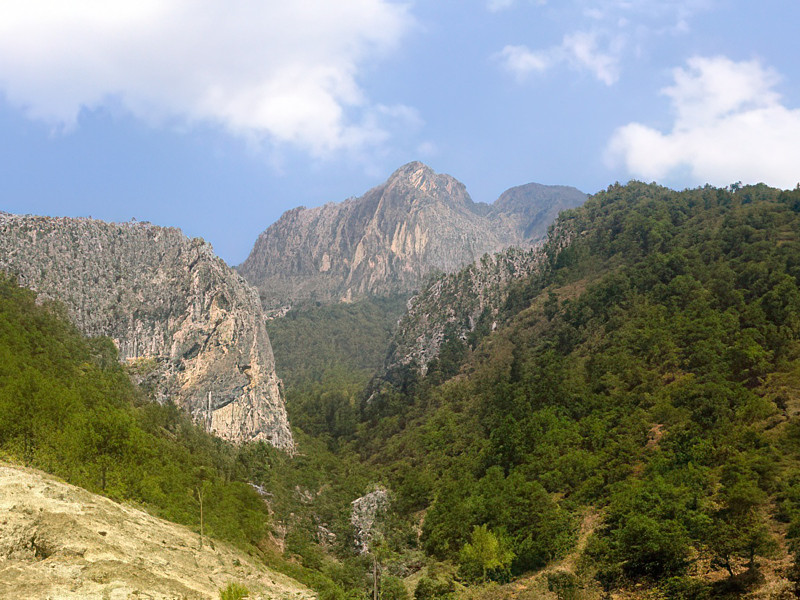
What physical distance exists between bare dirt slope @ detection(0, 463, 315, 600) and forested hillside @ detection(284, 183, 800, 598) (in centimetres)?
2548

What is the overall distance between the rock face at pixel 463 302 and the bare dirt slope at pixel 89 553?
102178 mm

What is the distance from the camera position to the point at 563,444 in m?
76.7

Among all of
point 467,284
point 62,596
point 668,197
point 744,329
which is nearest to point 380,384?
point 467,284

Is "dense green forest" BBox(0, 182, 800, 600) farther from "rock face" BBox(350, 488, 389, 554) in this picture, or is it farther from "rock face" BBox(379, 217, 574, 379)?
"rock face" BBox(379, 217, 574, 379)

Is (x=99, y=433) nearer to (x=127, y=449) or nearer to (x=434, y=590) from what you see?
(x=127, y=449)

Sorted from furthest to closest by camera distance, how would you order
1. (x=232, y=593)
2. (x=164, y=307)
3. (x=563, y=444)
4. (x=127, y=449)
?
(x=164, y=307) < (x=563, y=444) < (x=127, y=449) < (x=232, y=593)

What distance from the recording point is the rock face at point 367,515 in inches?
3344

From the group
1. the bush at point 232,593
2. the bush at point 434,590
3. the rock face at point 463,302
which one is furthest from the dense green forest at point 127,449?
the rock face at point 463,302

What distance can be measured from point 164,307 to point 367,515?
63311mm

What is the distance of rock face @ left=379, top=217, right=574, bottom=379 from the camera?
14638 cm

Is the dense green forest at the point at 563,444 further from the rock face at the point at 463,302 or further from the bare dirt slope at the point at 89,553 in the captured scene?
the rock face at the point at 463,302

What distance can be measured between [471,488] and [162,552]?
4667cm

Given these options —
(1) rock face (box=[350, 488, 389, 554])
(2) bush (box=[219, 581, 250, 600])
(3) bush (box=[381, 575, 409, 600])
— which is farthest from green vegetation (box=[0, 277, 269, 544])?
(2) bush (box=[219, 581, 250, 600])

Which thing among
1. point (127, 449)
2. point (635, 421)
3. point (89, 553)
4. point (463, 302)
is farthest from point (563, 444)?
point (463, 302)
